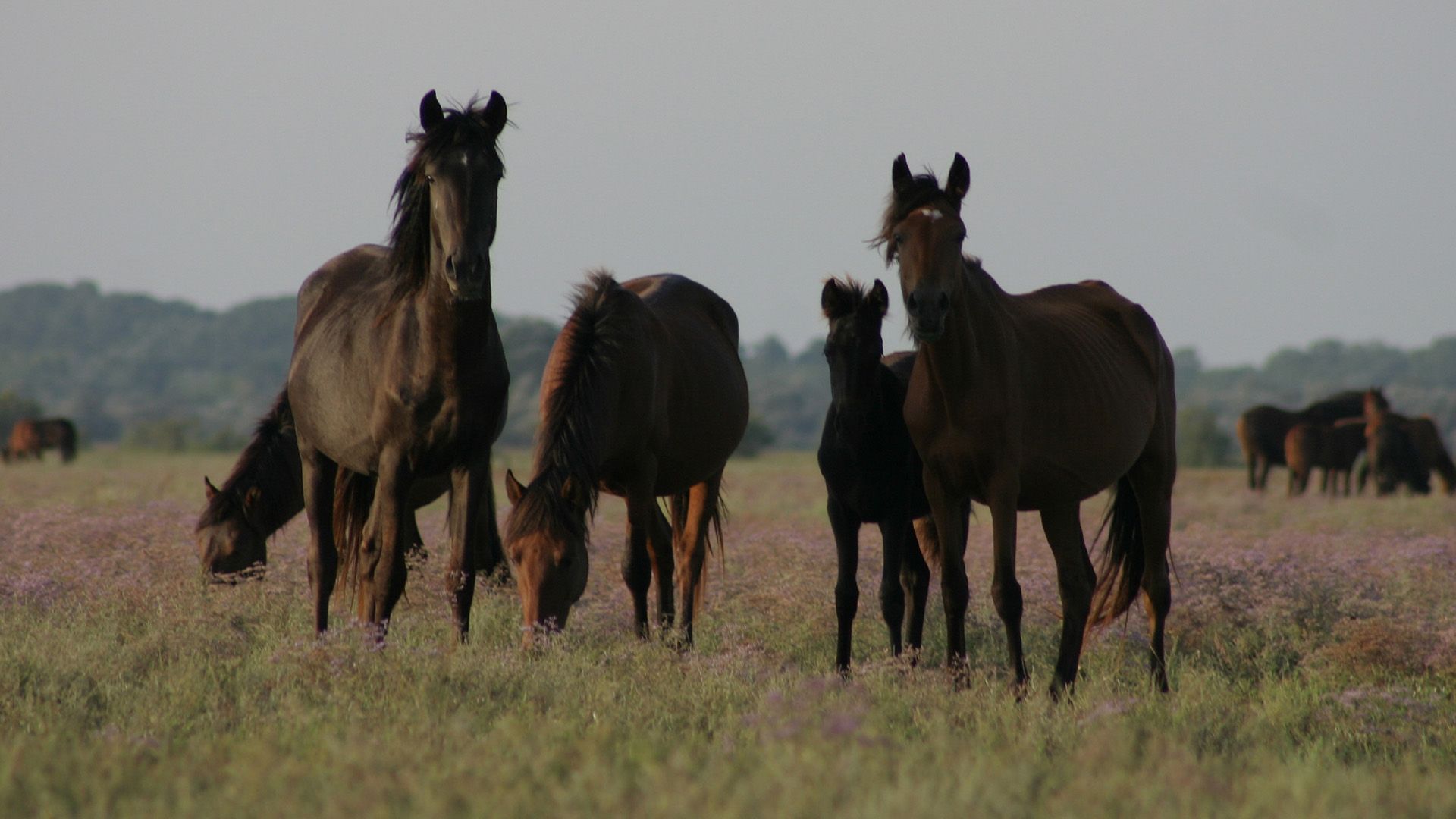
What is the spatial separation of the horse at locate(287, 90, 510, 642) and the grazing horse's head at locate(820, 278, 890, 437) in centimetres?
166

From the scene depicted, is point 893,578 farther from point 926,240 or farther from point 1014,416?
point 926,240

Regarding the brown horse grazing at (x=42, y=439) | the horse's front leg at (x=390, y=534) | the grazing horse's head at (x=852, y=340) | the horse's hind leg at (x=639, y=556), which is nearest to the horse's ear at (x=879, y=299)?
the grazing horse's head at (x=852, y=340)

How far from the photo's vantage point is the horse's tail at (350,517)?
25.5 feet

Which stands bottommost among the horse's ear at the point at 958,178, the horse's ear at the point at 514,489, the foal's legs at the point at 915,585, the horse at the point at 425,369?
the foal's legs at the point at 915,585

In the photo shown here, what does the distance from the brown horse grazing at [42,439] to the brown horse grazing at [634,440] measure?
35.9m

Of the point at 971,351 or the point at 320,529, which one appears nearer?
the point at 971,351

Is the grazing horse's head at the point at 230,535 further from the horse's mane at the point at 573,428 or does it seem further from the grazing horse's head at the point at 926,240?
the grazing horse's head at the point at 926,240

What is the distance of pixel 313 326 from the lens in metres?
7.44

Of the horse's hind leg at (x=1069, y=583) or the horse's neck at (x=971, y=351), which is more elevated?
the horse's neck at (x=971, y=351)

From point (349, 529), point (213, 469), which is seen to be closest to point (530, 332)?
point (213, 469)

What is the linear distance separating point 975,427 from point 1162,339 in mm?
2292

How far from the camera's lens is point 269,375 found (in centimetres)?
17000

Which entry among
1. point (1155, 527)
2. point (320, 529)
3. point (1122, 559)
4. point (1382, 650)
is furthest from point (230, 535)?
point (1382, 650)

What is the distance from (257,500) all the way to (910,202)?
197 inches
